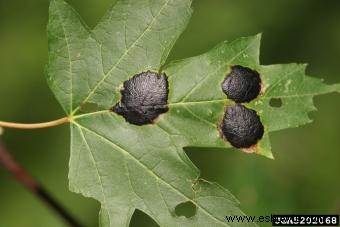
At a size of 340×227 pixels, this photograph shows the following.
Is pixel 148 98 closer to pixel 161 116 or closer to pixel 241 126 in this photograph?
pixel 161 116

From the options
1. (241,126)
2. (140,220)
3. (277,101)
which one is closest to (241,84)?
(241,126)

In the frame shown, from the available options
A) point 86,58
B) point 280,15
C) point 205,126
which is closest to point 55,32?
point 86,58

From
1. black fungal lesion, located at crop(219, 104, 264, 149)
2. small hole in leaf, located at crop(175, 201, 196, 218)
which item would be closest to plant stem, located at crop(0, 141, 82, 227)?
black fungal lesion, located at crop(219, 104, 264, 149)

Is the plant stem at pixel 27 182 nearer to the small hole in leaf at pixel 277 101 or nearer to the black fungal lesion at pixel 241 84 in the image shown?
the black fungal lesion at pixel 241 84

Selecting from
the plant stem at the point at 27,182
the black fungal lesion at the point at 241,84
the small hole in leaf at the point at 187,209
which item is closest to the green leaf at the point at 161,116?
the black fungal lesion at the point at 241,84

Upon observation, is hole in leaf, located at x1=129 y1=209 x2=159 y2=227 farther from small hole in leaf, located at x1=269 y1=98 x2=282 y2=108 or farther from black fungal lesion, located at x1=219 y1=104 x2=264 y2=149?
black fungal lesion, located at x1=219 y1=104 x2=264 y2=149

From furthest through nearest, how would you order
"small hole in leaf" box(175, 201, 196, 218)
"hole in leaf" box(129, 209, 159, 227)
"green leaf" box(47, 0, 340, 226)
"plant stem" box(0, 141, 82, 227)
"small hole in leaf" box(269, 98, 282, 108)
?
1. "hole in leaf" box(129, 209, 159, 227)
2. "small hole in leaf" box(175, 201, 196, 218)
3. "plant stem" box(0, 141, 82, 227)
4. "small hole in leaf" box(269, 98, 282, 108)
5. "green leaf" box(47, 0, 340, 226)
